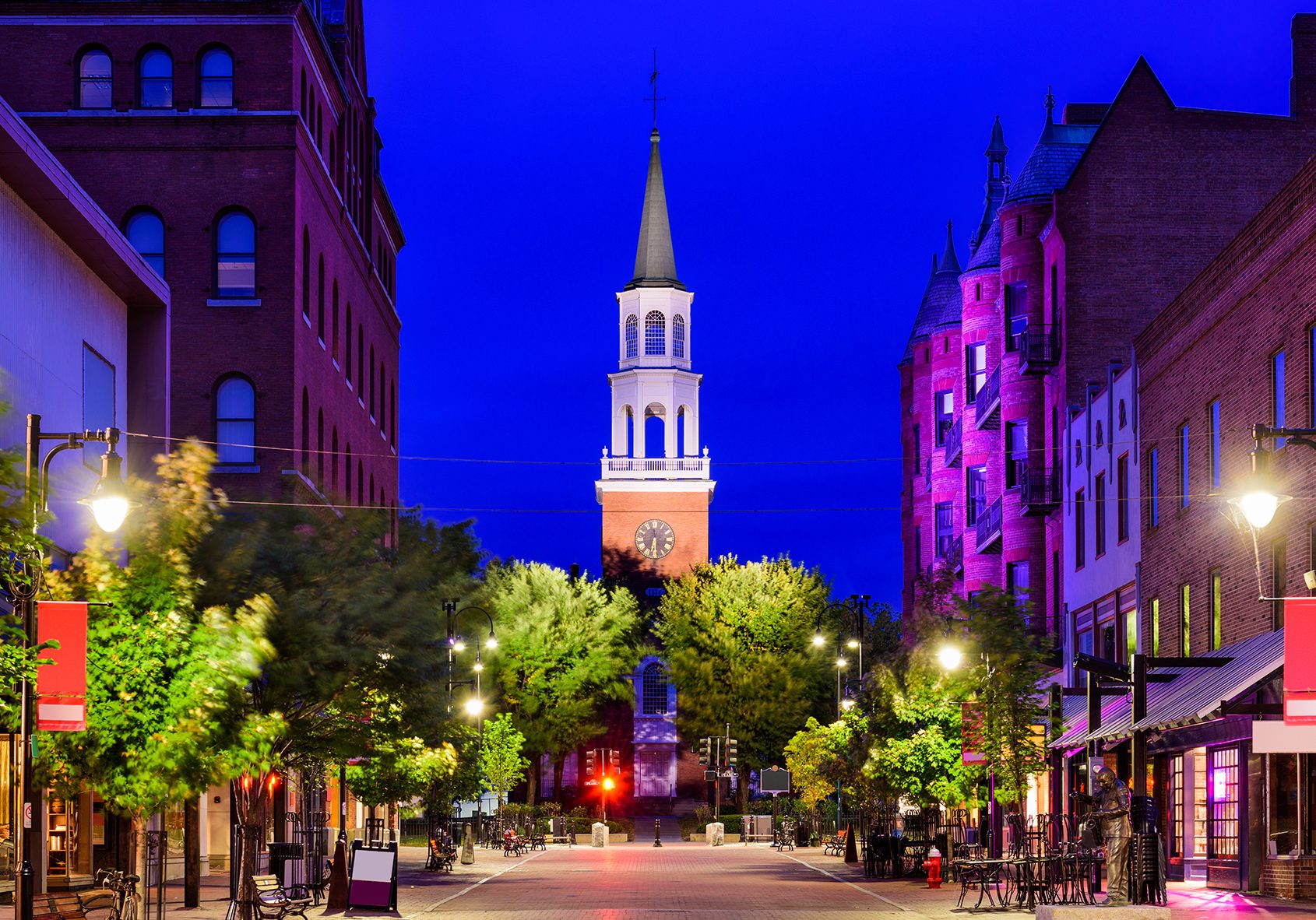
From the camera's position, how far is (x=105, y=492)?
67.5 ft

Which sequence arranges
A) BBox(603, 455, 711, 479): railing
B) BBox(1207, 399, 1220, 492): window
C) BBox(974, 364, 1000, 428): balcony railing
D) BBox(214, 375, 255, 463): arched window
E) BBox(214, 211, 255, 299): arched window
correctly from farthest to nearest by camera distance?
BBox(603, 455, 711, 479): railing < BBox(974, 364, 1000, 428): balcony railing < BBox(214, 211, 255, 299): arched window < BBox(214, 375, 255, 463): arched window < BBox(1207, 399, 1220, 492): window

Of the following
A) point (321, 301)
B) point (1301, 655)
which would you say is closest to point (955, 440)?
point (321, 301)

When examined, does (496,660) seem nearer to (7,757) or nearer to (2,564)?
(7,757)

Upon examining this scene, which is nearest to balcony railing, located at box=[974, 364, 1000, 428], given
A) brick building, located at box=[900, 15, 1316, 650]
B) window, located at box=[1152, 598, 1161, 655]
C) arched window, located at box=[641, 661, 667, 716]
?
brick building, located at box=[900, 15, 1316, 650]

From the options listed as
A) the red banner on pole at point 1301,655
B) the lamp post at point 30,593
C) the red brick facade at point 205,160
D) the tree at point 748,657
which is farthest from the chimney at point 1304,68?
the tree at point 748,657

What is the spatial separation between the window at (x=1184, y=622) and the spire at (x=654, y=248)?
7007 cm

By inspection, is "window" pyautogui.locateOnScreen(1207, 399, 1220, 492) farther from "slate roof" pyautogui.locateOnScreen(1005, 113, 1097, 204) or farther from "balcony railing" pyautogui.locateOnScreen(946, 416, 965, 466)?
"balcony railing" pyautogui.locateOnScreen(946, 416, 965, 466)

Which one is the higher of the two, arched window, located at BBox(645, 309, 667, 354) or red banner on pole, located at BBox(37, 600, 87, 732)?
arched window, located at BBox(645, 309, 667, 354)

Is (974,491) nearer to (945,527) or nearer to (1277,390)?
(945,527)

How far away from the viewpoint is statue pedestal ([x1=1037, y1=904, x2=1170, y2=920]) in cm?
2255

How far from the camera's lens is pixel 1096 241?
51.7 meters

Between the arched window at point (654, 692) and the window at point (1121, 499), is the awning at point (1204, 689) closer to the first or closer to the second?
the window at point (1121, 499)

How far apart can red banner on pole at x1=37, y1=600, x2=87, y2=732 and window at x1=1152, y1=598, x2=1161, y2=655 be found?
27149mm

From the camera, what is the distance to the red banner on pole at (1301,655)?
1939 centimetres
